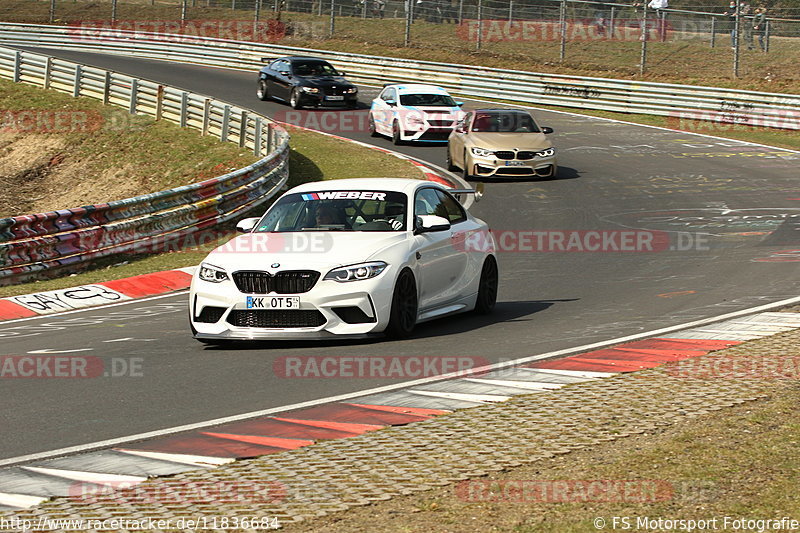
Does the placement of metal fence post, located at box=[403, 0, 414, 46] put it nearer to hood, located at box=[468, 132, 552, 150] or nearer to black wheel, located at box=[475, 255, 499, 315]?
hood, located at box=[468, 132, 552, 150]

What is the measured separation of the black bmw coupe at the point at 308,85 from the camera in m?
37.4

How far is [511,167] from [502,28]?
2154 cm

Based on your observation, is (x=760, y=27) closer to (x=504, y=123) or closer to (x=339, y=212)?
(x=504, y=123)

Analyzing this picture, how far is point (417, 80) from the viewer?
1705 inches

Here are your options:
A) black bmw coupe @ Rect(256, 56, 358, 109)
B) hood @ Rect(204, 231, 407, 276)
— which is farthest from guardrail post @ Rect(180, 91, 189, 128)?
hood @ Rect(204, 231, 407, 276)

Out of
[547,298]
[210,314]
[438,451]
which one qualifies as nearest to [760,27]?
[547,298]

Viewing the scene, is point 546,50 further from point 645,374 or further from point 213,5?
point 645,374

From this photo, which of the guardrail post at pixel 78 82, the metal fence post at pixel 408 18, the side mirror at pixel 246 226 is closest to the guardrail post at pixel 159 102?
the guardrail post at pixel 78 82

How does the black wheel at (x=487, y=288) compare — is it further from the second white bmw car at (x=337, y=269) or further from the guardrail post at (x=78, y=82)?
the guardrail post at (x=78, y=82)

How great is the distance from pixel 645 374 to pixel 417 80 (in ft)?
114

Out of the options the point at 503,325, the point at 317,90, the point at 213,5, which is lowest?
the point at 503,325

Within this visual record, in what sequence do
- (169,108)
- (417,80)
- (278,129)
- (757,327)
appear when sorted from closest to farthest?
(757,327)
(278,129)
(169,108)
(417,80)

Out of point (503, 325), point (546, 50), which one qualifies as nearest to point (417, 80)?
point (546, 50)

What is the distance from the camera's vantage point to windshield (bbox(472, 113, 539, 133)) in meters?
26.3
